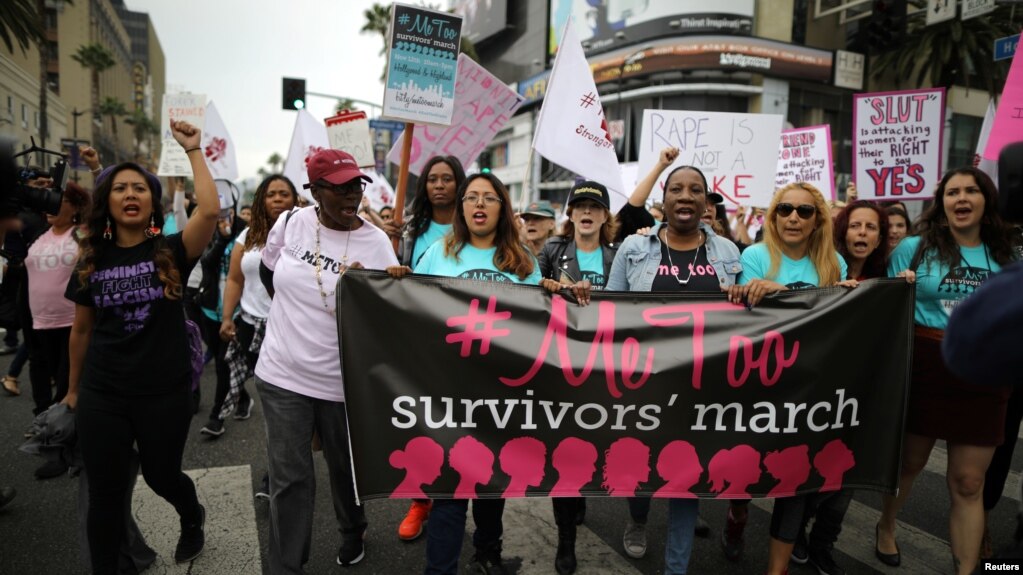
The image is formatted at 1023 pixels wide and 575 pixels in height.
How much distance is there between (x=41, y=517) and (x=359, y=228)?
2642mm

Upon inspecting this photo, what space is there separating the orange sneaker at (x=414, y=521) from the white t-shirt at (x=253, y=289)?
196 centimetres

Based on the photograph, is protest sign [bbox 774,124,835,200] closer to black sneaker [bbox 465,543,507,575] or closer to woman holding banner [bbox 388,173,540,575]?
woman holding banner [bbox 388,173,540,575]

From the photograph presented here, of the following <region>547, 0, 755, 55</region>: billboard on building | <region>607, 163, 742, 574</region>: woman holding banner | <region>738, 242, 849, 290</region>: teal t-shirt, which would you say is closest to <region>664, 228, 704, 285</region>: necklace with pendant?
<region>607, 163, 742, 574</region>: woman holding banner

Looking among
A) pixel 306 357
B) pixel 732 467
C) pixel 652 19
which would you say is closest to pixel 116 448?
pixel 306 357

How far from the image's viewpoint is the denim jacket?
329 centimetres

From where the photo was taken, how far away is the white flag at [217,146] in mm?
8305

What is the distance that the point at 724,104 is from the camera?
1121 inches

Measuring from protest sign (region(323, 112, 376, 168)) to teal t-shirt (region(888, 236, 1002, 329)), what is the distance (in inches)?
188

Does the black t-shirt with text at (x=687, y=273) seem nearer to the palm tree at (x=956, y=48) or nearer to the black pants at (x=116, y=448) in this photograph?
the black pants at (x=116, y=448)

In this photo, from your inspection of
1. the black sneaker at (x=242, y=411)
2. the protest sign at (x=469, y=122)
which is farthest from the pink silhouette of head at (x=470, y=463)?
the black sneaker at (x=242, y=411)

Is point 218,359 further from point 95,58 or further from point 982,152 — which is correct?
point 95,58

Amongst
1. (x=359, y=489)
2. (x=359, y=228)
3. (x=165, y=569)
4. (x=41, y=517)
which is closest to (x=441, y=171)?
(x=359, y=228)

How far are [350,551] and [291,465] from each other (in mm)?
720

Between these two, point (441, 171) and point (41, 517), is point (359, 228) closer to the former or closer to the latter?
point (441, 171)
